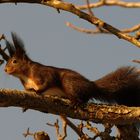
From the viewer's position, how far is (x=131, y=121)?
4121mm

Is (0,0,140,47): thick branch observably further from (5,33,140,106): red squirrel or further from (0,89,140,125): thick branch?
(5,33,140,106): red squirrel

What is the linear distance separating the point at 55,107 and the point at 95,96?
1.35m

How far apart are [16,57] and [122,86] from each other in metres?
1.63

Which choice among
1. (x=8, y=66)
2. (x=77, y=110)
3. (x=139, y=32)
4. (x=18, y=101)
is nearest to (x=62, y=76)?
(x=8, y=66)

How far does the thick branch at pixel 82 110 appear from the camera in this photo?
3.84 meters

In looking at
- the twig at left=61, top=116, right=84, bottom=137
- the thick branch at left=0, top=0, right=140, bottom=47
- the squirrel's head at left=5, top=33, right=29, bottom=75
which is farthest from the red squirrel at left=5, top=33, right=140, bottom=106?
the thick branch at left=0, top=0, right=140, bottom=47

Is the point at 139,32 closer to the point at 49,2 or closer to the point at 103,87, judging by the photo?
the point at 49,2

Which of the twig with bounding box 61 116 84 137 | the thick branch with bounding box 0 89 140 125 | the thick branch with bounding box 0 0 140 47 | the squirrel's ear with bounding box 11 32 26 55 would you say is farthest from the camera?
the squirrel's ear with bounding box 11 32 26 55

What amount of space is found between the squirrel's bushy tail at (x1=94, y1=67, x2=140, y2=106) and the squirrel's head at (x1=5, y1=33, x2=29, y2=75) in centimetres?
114

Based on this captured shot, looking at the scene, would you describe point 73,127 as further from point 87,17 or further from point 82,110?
point 87,17

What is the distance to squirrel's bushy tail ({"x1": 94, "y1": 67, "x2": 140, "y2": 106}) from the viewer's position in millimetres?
5094

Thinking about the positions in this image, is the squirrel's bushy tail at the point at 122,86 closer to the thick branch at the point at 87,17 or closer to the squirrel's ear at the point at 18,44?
the squirrel's ear at the point at 18,44

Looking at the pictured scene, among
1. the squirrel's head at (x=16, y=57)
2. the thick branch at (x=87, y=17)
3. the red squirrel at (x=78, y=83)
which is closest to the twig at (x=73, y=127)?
the red squirrel at (x=78, y=83)

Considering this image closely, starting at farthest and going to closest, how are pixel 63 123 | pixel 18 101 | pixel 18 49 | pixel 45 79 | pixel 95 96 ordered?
pixel 18 49
pixel 45 79
pixel 95 96
pixel 63 123
pixel 18 101
